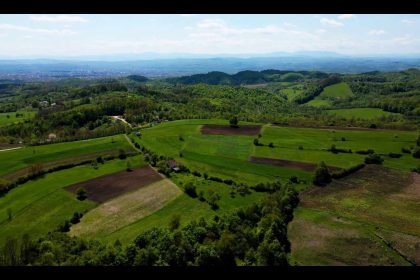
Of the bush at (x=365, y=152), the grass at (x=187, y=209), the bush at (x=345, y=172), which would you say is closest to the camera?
the grass at (x=187, y=209)

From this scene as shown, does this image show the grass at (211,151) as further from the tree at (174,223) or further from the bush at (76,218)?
the bush at (76,218)

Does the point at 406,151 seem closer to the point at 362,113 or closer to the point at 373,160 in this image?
the point at 373,160

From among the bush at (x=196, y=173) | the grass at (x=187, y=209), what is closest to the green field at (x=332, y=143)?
the bush at (x=196, y=173)

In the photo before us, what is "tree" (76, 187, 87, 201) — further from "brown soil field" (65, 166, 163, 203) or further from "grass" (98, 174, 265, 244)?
"grass" (98, 174, 265, 244)

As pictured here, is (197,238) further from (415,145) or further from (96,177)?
(415,145)

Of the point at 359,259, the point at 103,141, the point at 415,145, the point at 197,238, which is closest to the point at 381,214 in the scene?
the point at 359,259
